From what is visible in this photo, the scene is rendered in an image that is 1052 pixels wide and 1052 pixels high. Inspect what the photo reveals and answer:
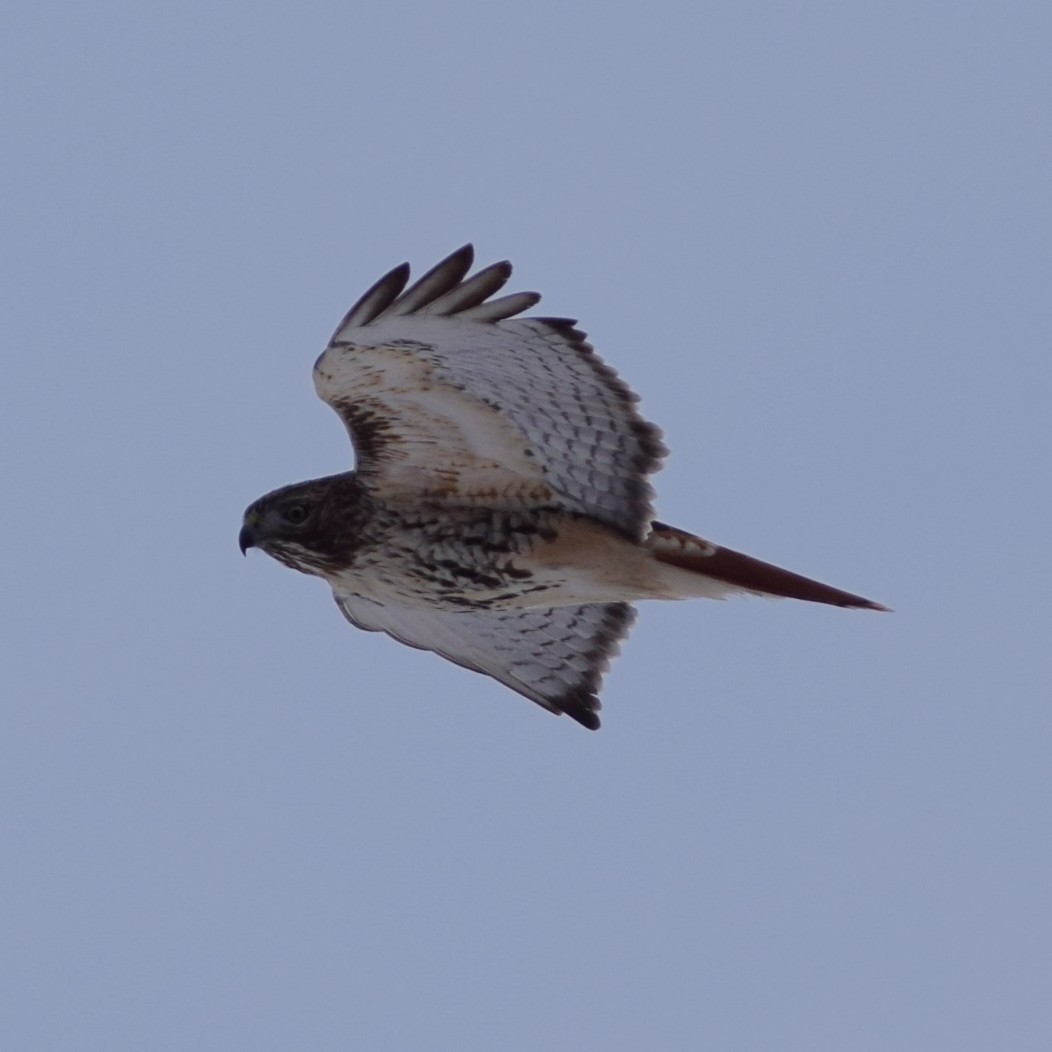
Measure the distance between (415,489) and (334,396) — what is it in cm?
60

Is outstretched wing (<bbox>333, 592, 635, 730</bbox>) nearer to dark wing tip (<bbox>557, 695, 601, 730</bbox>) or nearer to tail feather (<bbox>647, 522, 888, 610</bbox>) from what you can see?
dark wing tip (<bbox>557, 695, 601, 730</bbox>)

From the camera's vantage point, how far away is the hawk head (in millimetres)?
9570

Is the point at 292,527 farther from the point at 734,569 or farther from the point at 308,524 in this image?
the point at 734,569

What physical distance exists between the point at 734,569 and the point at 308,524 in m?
1.88

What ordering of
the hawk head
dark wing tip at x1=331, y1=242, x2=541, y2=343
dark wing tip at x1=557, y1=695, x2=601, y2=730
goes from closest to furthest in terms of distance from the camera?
1. dark wing tip at x1=331, y1=242, x2=541, y2=343
2. the hawk head
3. dark wing tip at x1=557, y1=695, x2=601, y2=730

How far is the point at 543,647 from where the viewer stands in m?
10.8

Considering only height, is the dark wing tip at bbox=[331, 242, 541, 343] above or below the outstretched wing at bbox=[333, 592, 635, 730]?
above

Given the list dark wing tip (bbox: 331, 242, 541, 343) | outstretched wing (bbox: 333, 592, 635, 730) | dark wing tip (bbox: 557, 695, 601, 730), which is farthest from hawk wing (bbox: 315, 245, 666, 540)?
dark wing tip (bbox: 557, 695, 601, 730)

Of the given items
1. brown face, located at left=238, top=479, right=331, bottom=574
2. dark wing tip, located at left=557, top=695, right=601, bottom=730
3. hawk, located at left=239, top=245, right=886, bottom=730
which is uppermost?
hawk, located at left=239, top=245, right=886, bottom=730

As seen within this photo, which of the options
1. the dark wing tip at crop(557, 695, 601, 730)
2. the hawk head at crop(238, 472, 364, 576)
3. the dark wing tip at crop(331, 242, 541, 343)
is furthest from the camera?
the dark wing tip at crop(557, 695, 601, 730)

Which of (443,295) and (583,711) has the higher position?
(443,295)

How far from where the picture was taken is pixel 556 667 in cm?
1075

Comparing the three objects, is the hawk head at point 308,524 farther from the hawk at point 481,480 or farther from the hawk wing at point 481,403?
the hawk wing at point 481,403

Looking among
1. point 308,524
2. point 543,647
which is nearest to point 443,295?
point 308,524
